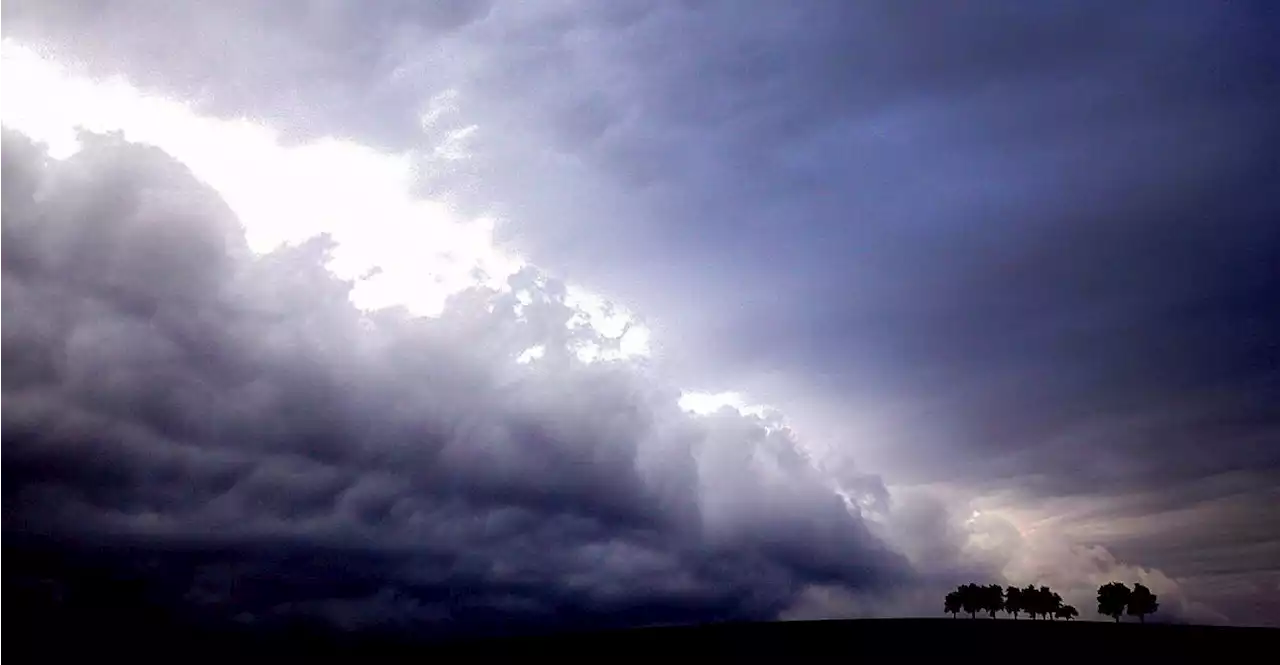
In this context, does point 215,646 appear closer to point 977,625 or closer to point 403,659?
point 403,659

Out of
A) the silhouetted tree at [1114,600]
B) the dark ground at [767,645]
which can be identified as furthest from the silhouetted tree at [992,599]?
the dark ground at [767,645]

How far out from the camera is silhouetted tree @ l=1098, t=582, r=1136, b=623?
544ft

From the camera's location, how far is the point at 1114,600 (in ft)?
546

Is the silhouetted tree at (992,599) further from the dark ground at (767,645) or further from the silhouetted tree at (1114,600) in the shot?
the dark ground at (767,645)

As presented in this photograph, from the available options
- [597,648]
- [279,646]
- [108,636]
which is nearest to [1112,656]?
[597,648]

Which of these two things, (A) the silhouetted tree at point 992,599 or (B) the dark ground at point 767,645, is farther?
(A) the silhouetted tree at point 992,599

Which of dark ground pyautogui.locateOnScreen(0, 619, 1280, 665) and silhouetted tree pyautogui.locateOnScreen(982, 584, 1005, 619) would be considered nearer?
dark ground pyautogui.locateOnScreen(0, 619, 1280, 665)

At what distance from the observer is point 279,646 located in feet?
232

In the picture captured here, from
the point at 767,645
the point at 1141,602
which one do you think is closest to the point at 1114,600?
the point at 1141,602

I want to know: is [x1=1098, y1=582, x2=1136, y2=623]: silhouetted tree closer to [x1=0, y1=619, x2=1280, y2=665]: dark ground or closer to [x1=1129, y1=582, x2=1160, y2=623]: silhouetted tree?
[x1=1129, y1=582, x2=1160, y2=623]: silhouetted tree

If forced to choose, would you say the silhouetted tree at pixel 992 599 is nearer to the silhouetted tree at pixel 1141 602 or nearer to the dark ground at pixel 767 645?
the silhouetted tree at pixel 1141 602

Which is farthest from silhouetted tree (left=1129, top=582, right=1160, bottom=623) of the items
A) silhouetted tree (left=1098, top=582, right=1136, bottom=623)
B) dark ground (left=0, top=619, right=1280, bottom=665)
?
dark ground (left=0, top=619, right=1280, bottom=665)

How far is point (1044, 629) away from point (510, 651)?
55.0 meters

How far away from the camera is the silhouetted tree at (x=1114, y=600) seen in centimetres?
16575
